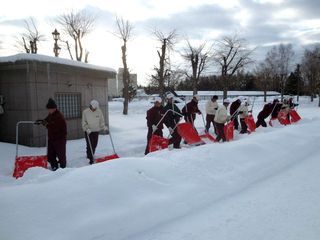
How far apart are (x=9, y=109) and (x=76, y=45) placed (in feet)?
87.3

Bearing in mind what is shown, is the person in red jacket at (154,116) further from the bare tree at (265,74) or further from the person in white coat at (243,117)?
the bare tree at (265,74)

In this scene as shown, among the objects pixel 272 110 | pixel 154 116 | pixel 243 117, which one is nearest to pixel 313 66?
pixel 272 110

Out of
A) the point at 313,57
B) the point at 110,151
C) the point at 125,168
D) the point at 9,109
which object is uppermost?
the point at 313,57

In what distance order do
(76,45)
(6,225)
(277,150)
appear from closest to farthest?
(6,225)
(277,150)
(76,45)

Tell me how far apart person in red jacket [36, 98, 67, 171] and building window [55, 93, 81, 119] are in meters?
4.24

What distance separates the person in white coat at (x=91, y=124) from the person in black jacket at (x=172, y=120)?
6.30 ft

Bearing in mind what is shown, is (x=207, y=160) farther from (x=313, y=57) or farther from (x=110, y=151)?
(x=313, y=57)

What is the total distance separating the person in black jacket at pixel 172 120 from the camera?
30.7 feet

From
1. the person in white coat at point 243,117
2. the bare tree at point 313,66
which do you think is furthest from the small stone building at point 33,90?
the bare tree at point 313,66

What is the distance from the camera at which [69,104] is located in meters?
11.8

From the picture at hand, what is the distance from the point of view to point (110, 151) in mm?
10008

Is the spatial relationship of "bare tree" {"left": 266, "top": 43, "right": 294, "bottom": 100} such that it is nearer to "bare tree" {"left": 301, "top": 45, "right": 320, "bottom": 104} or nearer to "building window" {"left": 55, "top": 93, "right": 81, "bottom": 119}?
"bare tree" {"left": 301, "top": 45, "right": 320, "bottom": 104}

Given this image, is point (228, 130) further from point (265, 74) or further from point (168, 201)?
point (265, 74)

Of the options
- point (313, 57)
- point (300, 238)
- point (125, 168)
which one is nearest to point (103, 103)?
point (125, 168)
